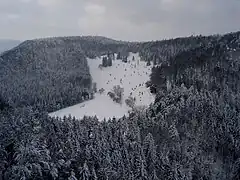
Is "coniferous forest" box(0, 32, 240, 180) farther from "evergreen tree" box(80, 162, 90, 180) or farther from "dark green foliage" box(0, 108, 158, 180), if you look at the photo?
"evergreen tree" box(80, 162, 90, 180)

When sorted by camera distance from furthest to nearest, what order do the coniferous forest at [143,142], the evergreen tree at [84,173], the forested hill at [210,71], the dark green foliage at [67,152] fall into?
the forested hill at [210,71] → the evergreen tree at [84,173] → the coniferous forest at [143,142] → the dark green foliage at [67,152]

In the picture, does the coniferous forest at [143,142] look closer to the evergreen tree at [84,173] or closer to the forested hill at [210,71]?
the evergreen tree at [84,173]

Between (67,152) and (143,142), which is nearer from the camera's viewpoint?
(67,152)

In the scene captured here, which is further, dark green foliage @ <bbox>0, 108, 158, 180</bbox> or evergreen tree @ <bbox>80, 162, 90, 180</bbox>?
evergreen tree @ <bbox>80, 162, 90, 180</bbox>

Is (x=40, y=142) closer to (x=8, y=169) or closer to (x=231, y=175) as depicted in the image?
(x=8, y=169)

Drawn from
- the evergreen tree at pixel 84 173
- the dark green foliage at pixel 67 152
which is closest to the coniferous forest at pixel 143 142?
the dark green foliage at pixel 67 152

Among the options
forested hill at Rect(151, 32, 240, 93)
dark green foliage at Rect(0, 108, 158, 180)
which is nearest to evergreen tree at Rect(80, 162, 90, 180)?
dark green foliage at Rect(0, 108, 158, 180)

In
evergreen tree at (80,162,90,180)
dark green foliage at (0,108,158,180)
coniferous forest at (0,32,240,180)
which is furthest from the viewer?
evergreen tree at (80,162,90,180)

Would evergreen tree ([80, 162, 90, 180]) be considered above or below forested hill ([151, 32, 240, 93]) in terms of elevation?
below

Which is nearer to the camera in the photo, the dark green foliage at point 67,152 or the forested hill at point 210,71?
the dark green foliage at point 67,152

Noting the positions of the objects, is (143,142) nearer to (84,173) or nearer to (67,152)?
(67,152)

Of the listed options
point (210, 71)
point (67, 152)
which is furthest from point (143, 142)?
point (210, 71)
